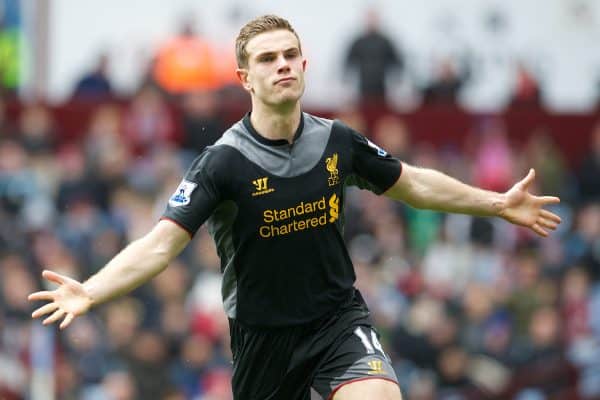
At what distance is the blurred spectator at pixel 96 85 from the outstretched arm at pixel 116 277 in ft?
34.9

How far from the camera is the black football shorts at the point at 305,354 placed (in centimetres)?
870

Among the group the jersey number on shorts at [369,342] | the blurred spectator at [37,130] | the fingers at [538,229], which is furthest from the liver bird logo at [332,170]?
the blurred spectator at [37,130]

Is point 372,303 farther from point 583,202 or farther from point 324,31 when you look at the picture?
point 324,31

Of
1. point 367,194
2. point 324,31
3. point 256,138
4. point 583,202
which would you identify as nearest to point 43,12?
point 324,31

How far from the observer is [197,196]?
848 centimetres

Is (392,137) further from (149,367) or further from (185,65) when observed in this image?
(149,367)

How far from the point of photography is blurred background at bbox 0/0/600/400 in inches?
615

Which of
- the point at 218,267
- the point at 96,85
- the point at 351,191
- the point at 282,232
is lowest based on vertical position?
the point at 218,267

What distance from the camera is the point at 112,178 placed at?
17.2 m

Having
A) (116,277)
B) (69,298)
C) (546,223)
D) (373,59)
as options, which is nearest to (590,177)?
(373,59)

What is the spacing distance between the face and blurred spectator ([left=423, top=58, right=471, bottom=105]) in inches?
457

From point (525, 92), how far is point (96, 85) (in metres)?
5.18

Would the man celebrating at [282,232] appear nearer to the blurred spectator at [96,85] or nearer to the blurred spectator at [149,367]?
the blurred spectator at [149,367]

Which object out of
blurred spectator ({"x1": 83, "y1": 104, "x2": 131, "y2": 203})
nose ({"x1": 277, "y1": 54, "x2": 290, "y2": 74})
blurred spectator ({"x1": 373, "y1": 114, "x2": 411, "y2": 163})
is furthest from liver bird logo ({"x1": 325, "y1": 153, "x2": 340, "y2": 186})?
blurred spectator ({"x1": 373, "y1": 114, "x2": 411, "y2": 163})
